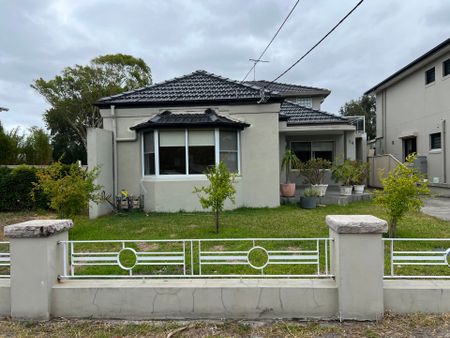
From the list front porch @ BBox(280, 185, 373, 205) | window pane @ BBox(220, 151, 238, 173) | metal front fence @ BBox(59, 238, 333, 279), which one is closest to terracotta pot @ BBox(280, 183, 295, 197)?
front porch @ BBox(280, 185, 373, 205)

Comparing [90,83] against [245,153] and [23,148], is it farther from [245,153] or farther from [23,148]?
[245,153]

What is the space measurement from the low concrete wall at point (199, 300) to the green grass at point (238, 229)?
1144 millimetres

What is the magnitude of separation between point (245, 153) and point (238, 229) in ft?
13.7

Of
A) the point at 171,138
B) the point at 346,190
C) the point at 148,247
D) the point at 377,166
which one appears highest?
the point at 171,138

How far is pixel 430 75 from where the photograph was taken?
15.7 m

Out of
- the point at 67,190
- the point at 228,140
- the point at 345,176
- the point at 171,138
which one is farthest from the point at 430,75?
the point at 67,190

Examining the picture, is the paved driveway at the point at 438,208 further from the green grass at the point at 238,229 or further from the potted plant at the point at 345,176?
the potted plant at the point at 345,176

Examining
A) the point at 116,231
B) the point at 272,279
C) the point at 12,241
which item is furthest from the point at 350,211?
the point at 12,241

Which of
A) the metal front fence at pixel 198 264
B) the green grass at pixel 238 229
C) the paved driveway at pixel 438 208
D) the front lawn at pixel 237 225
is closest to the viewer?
the metal front fence at pixel 198 264

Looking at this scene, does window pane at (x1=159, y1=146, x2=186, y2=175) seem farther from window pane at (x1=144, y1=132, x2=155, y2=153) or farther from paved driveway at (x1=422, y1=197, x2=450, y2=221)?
paved driveway at (x1=422, y1=197, x2=450, y2=221)

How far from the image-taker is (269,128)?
11648mm

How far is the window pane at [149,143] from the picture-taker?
11312mm

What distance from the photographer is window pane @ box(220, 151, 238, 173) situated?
11.3 meters

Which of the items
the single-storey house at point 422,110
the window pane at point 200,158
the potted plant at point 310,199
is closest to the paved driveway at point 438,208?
the single-storey house at point 422,110
